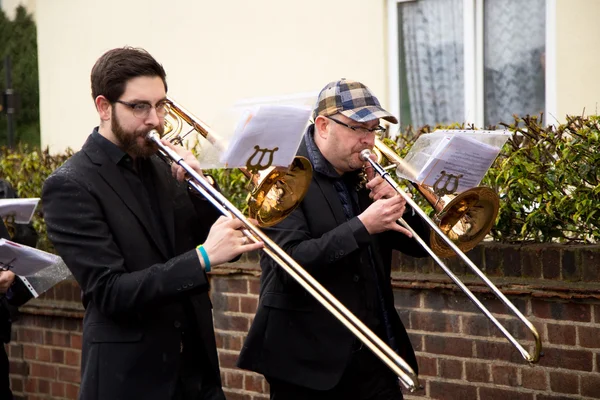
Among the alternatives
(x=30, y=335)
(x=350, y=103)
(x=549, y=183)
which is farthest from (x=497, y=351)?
(x=30, y=335)

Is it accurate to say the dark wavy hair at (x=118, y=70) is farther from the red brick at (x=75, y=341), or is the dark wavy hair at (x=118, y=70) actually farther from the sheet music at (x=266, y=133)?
the red brick at (x=75, y=341)

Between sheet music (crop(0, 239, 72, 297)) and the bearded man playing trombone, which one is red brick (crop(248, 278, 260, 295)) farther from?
the bearded man playing trombone

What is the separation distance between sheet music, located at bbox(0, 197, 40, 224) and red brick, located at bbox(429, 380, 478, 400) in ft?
7.95

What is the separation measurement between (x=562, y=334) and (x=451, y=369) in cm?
69

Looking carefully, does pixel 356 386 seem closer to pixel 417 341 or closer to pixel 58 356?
pixel 417 341

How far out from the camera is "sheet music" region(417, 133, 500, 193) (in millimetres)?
4125

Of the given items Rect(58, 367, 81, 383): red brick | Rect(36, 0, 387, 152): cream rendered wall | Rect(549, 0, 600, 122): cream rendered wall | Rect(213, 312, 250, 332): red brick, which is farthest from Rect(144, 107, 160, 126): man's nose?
Rect(36, 0, 387, 152): cream rendered wall

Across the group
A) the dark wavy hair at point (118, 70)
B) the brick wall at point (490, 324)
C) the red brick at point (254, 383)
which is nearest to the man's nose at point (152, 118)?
the dark wavy hair at point (118, 70)

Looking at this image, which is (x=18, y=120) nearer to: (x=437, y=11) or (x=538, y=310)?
(x=437, y=11)

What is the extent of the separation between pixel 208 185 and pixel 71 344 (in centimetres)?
413

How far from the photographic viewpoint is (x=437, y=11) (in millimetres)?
7789

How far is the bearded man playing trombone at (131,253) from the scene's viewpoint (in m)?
3.53

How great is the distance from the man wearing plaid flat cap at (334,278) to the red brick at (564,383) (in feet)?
4.41

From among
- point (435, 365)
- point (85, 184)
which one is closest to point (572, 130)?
point (435, 365)
